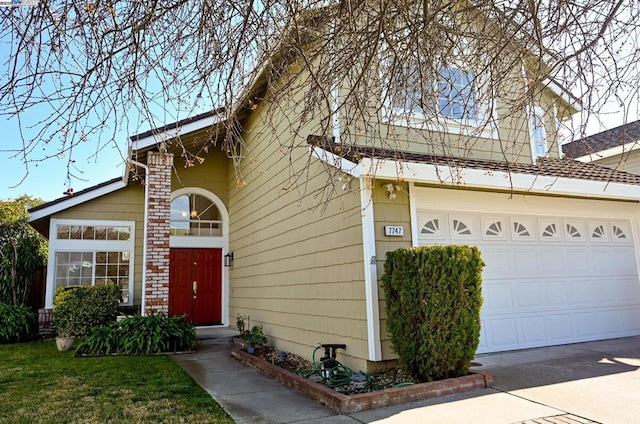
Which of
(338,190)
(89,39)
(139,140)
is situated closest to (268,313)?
(338,190)

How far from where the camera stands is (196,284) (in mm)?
12055

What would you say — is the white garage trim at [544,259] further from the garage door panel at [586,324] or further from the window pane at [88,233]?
the window pane at [88,233]

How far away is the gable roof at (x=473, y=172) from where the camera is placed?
572 cm

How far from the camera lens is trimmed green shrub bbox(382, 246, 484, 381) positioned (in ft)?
16.6

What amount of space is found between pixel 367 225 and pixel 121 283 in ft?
25.9

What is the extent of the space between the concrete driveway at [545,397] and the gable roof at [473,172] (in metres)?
2.24

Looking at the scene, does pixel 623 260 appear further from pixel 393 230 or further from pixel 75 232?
pixel 75 232

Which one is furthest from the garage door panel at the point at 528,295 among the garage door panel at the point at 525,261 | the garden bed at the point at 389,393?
the garden bed at the point at 389,393

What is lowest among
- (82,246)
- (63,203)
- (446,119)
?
(82,246)

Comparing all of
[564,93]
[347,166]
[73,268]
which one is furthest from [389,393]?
[73,268]

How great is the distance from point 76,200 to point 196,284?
3571mm

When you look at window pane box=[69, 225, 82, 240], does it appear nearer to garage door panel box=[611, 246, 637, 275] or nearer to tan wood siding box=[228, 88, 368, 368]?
tan wood siding box=[228, 88, 368, 368]

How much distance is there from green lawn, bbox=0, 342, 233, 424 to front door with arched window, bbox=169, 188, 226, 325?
4023 mm

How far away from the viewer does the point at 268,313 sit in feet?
30.5
